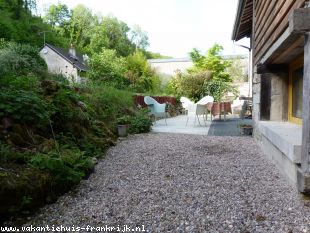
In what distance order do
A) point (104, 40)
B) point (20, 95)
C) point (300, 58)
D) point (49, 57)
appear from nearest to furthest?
point (20, 95) → point (300, 58) → point (49, 57) → point (104, 40)

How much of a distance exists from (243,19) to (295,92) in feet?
12.8

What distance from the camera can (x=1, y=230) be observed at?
2.11m

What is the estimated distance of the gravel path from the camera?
225cm

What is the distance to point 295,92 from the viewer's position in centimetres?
425

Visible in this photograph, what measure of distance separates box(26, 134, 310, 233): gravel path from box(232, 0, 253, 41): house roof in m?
3.31

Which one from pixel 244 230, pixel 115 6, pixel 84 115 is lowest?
pixel 244 230

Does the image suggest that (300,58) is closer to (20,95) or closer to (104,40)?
(20,95)

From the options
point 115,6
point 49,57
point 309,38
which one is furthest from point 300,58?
point 115,6

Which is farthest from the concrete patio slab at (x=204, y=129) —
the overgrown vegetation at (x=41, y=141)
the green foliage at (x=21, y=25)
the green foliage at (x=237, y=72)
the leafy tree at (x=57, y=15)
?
the leafy tree at (x=57, y=15)

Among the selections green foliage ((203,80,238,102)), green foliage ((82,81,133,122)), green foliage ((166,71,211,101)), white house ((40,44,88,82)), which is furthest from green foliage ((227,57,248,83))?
green foliage ((82,81,133,122))

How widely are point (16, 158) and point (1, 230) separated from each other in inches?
32.9

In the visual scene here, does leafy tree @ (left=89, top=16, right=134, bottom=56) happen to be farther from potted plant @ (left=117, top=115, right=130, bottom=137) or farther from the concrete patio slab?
potted plant @ (left=117, top=115, right=130, bottom=137)

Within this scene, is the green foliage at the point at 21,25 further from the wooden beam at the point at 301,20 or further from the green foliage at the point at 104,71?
the wooden beam at the point at 301,20

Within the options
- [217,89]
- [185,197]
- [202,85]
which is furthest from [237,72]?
[185,197]
